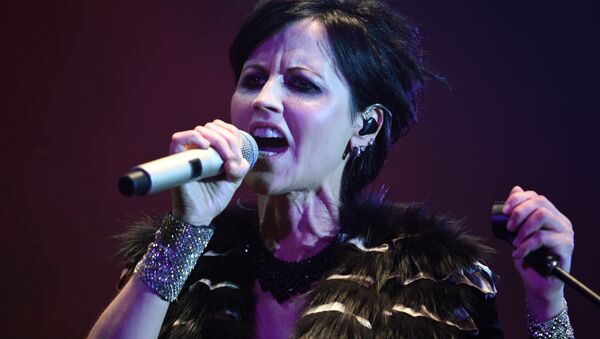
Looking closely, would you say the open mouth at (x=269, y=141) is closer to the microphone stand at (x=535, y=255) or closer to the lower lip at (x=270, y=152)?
the lower lip at (x=270, y=152)

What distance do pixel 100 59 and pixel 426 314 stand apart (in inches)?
67.5

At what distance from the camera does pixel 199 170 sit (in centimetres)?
102

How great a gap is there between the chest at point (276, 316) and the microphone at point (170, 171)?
48cm

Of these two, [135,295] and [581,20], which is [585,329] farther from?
[135,295]

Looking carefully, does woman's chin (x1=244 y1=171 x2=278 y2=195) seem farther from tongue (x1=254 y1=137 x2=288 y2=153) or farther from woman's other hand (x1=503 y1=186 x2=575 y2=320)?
woman's other hand (x1=503 y1=186 x2=575 y2=320)

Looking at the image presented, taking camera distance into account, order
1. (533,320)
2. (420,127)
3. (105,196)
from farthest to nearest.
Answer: (105,196) → (420,127) → (533,320)

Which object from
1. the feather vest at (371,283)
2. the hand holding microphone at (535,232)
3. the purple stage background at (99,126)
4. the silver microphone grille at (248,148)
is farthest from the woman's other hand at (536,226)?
the purple stage background at (99,126)

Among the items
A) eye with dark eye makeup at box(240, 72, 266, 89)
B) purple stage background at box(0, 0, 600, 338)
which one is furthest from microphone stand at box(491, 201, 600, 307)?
purple stage background at box(0, 0, 600, 338)

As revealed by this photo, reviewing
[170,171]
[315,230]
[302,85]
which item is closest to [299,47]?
[302,85]

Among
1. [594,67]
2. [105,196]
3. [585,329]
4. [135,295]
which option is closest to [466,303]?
[135,295]

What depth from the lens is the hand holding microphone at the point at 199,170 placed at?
2.88ft

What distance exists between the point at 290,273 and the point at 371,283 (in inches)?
8.2

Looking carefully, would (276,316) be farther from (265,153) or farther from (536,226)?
(536,226)

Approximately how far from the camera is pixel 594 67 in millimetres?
2109
